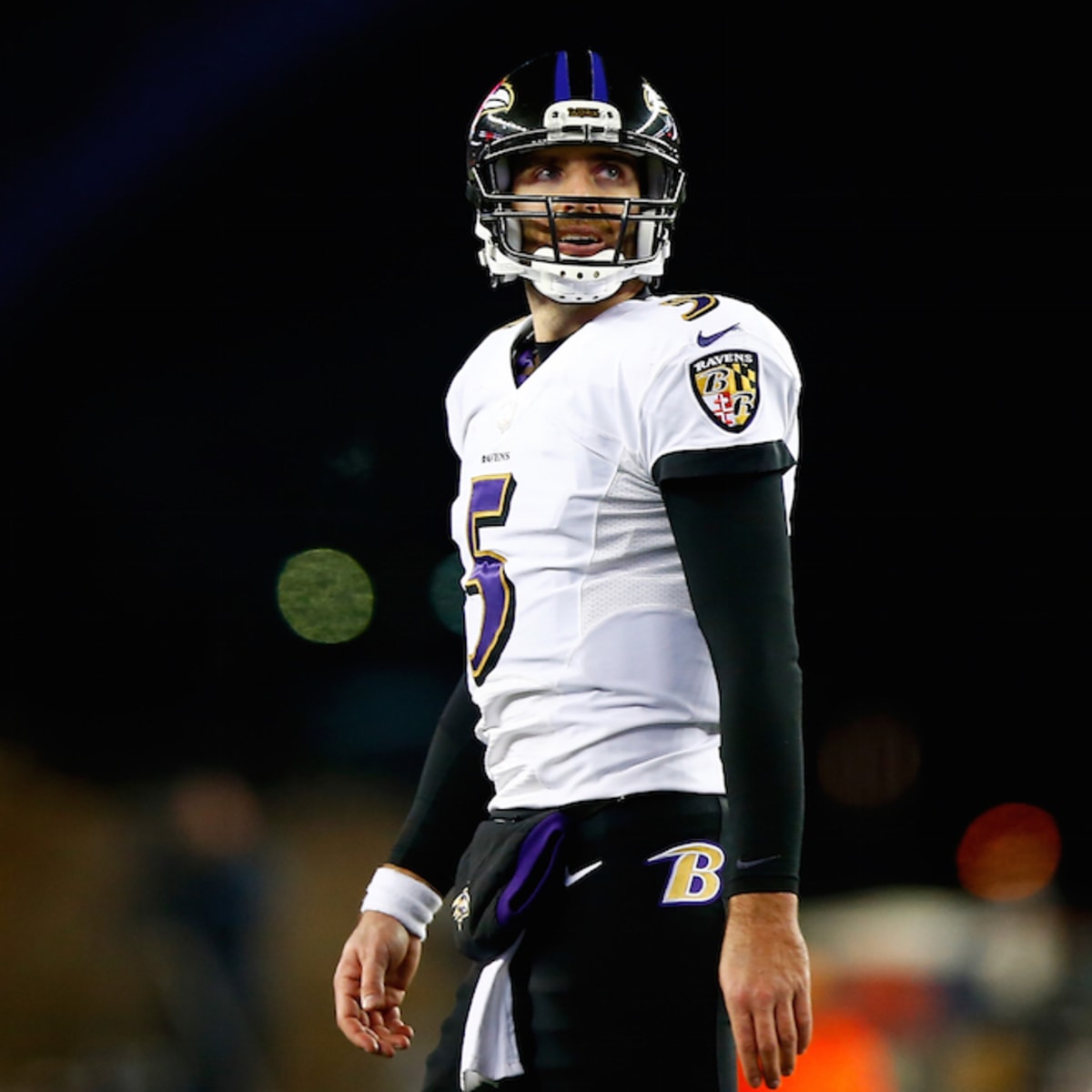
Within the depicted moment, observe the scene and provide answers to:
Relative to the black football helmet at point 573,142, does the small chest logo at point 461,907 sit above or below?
below

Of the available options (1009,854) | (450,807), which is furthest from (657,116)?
(1009,854)

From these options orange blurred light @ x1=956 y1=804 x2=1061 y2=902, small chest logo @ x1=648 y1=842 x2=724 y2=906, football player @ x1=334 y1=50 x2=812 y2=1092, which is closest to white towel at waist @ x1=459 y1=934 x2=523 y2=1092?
football player @ x1=334 y1=50 x2=812 y2=1092

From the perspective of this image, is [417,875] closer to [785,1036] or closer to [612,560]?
[612,560]

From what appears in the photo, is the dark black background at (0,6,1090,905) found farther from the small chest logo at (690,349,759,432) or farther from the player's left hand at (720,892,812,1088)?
the player's left hand at (720,892,812,1088)

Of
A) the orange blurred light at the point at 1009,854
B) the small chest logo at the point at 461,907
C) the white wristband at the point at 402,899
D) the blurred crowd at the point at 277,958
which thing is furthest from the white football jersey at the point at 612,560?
the orange blurred light at the point at 1009,854

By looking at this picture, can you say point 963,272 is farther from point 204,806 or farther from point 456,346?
point 204,806

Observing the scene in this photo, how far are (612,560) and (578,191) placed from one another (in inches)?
20.4

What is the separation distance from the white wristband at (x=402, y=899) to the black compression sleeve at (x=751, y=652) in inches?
22.5

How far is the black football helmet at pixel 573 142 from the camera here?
5.98ft

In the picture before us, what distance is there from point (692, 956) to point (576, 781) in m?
0.21

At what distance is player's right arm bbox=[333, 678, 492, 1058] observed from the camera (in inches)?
73.0

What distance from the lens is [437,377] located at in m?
5.65

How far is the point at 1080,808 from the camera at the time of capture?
5828 millimetres

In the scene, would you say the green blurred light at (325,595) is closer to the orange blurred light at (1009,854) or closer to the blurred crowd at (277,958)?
the blurred crowd at (277,958)
